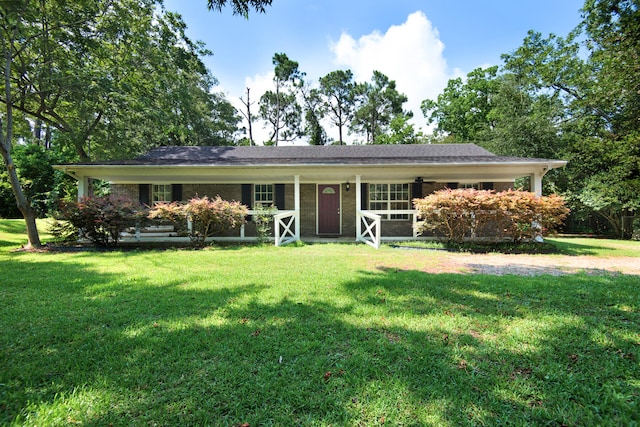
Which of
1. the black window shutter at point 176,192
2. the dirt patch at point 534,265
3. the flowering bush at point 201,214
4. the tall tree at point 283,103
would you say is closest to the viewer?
the dirt patch at point 534,265

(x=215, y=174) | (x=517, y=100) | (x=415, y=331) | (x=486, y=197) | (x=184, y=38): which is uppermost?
(x=184, y=38)

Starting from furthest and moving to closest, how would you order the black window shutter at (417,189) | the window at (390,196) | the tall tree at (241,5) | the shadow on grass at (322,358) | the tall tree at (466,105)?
the tall tree at (466,105) → the window at (390,196) → the black window shutter at (417,189) → the tall tree at (241,5) → the shadow on grass at (322,358)

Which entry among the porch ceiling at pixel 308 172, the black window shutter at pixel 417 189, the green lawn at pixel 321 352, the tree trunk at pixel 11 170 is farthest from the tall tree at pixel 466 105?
the tree trunk at pixel 11 170

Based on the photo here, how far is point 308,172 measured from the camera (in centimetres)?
998

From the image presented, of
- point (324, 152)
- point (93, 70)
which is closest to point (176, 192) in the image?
point (93, 70)

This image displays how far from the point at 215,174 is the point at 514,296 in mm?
9601

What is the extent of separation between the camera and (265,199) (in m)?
11.5

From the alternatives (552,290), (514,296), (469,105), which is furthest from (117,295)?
(469,105)

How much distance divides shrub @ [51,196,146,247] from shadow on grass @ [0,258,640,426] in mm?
4880

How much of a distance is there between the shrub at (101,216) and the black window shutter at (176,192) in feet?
6.92

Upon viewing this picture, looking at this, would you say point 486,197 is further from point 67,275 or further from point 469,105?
point 469,105

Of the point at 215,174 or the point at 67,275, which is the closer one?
the point at 67,275

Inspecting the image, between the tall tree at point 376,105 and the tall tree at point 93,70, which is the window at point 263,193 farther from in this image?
the tall tree at point 376,105

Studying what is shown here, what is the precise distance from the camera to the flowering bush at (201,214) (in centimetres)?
865
